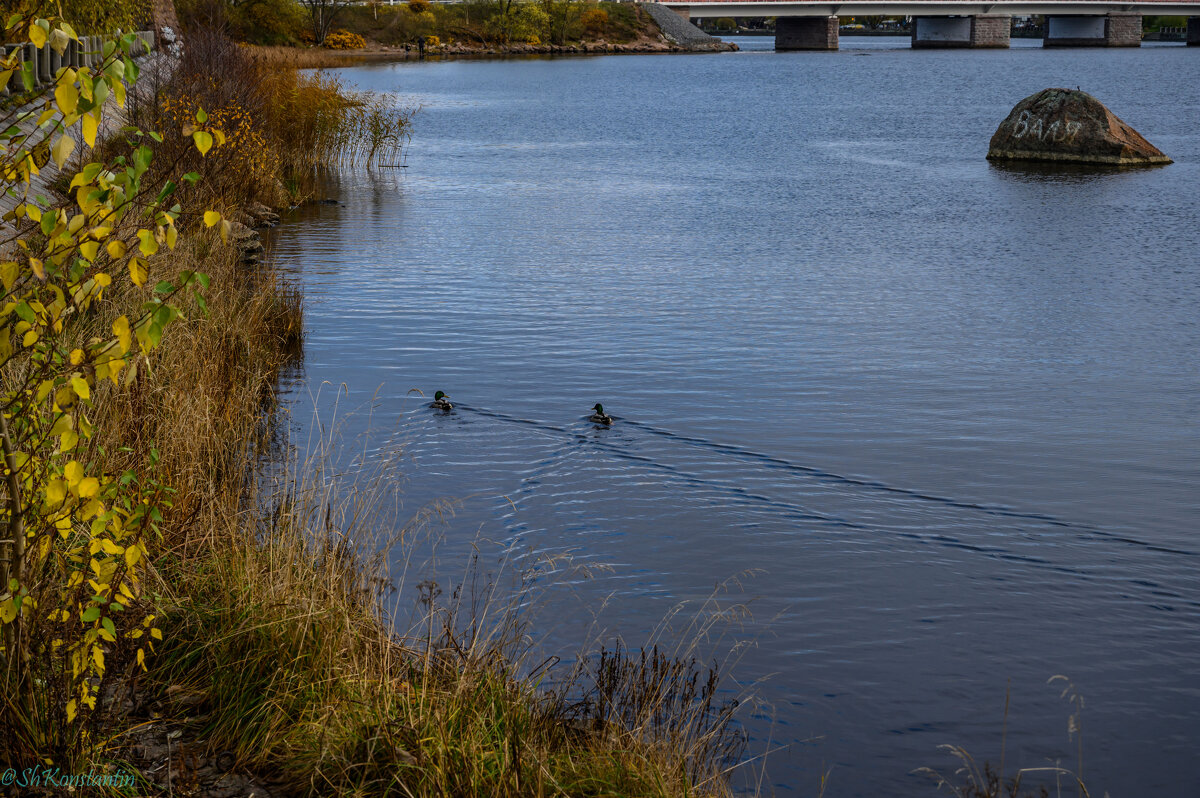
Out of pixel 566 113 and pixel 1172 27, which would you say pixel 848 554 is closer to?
pixel 566 113

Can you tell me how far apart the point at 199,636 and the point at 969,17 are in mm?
143011

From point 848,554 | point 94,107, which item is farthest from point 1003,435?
point 94,107

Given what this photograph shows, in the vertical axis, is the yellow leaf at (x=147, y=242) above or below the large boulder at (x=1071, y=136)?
below

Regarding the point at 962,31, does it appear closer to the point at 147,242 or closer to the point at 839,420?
the point at 839,420

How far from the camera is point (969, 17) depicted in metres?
134

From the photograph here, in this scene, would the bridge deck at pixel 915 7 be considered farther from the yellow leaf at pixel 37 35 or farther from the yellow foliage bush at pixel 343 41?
the yellow leaf at pixel 37 35

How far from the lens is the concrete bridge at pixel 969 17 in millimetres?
119375

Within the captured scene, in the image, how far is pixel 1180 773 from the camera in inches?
234

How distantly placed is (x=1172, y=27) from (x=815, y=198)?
159 meters

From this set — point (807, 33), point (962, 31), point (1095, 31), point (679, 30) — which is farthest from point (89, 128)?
point (1095, 31)

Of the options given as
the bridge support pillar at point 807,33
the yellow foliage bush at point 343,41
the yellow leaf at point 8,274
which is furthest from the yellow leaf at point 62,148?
the bridge support pillar at point 807,33

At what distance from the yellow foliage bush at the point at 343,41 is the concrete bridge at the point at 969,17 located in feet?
118

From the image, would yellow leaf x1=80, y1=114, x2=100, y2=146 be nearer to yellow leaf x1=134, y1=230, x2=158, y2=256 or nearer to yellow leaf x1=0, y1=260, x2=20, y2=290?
yellow leaf x1=134, y1=230, x2=158, y2=256

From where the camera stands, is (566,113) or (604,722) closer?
(604,722)
